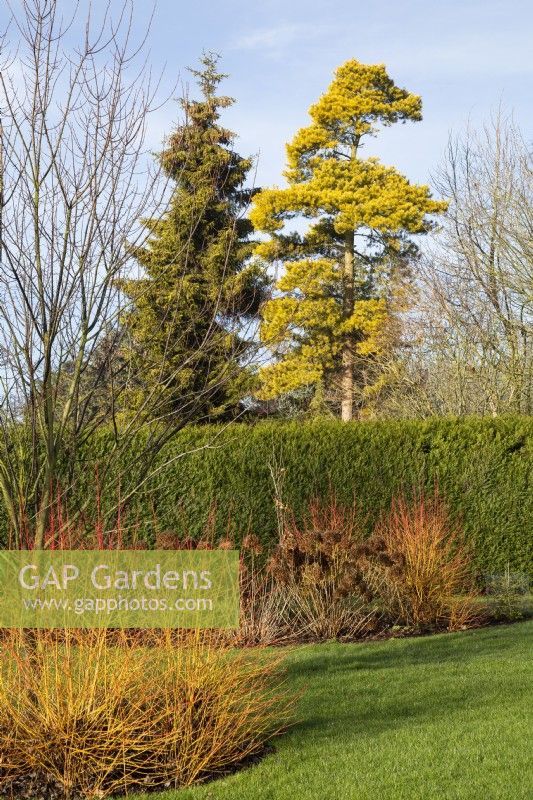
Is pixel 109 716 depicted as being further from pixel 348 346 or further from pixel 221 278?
pixel 348 346

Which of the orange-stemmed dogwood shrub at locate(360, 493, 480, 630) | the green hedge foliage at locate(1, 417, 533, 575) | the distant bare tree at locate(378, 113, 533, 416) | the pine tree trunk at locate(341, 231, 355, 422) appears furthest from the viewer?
the pine tree trunk at locate(341, 231, 355, 422)

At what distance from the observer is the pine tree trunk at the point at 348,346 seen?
869 inches

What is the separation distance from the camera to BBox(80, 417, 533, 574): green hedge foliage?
11430 mm

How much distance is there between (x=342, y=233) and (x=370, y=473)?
12790 millimetres

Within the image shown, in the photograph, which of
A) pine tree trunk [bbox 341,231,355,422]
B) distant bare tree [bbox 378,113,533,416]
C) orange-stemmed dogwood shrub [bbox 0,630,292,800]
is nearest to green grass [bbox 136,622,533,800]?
orange-stemmed dogwood shrub [bbox 0,630,292,800]

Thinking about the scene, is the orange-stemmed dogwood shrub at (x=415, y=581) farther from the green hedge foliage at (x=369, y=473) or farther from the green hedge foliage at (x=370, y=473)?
the green hedge foliage at (x=370, y=473)

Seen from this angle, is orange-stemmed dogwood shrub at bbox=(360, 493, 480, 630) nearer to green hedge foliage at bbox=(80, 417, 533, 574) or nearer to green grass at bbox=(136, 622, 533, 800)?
green grass at bbox=(136, 622, 533, 800)

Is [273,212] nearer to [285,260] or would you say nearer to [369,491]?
[285,260]

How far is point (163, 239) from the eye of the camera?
18.9m

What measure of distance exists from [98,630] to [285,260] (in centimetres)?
2036

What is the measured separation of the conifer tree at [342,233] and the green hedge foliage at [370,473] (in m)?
9.71

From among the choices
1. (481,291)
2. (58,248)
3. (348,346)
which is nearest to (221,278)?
(58,248)

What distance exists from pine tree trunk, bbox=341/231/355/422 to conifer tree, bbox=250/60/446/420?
0.09ft

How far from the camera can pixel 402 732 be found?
4.70 metres
